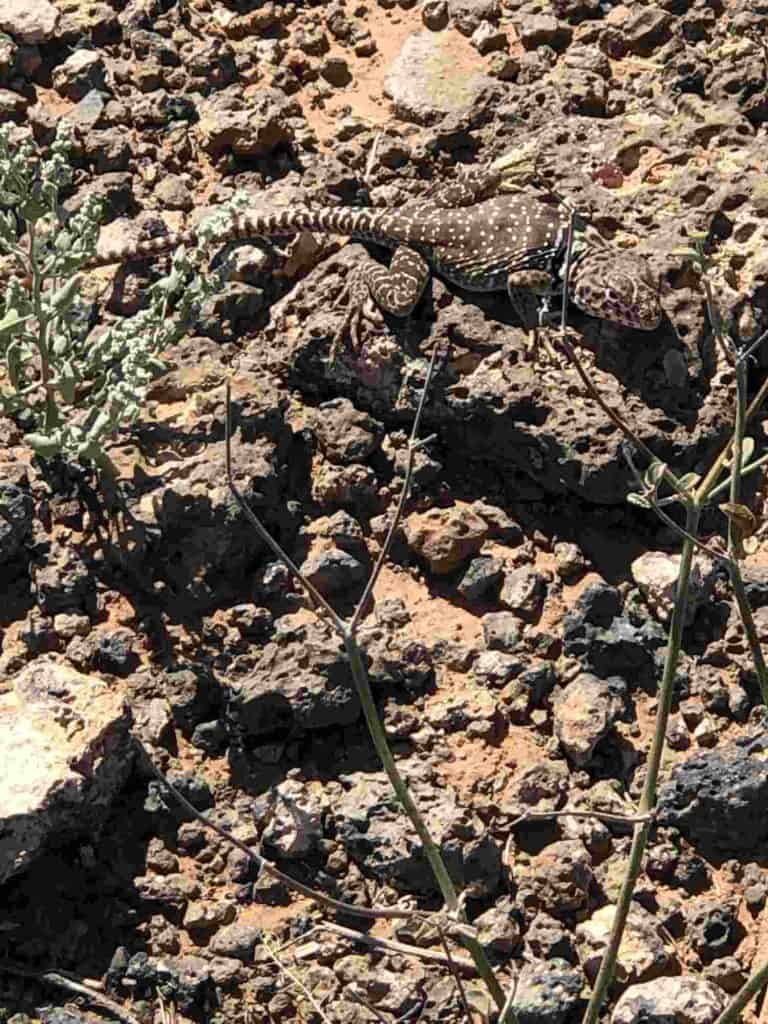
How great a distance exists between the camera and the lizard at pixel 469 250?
18.4 feet

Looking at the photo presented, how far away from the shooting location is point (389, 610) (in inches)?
202

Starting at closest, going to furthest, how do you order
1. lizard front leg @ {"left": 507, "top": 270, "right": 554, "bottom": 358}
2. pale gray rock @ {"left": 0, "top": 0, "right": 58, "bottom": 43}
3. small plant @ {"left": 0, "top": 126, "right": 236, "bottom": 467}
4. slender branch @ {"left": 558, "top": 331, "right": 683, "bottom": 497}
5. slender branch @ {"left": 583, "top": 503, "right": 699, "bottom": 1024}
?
slender branch @ {"left": 558, "top": 331, "right": 683, "bottom": 497} → slender branch @ {"left": 583, "top": 503, "right": 699, "bottom": 1024} → small plant @ {"left": 0, "top": 126, "right": 236, "bottom": 467} → lizard front leg @ {"left": 507, "top": 270, "right": 554, "bottom": 358} → pale gray rock @ {"left": 0, "top": 0, "right": 58, "bottom": 43}

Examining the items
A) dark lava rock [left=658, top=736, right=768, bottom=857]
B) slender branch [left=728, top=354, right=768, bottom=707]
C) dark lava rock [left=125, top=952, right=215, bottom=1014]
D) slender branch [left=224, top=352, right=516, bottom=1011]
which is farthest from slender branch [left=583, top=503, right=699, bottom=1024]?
dark lava rock [left=125, top=952, right=215, bottom=1014]

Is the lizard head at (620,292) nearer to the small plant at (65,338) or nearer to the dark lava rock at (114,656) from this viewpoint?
the small plant at (65,338)

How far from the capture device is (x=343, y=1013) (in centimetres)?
418

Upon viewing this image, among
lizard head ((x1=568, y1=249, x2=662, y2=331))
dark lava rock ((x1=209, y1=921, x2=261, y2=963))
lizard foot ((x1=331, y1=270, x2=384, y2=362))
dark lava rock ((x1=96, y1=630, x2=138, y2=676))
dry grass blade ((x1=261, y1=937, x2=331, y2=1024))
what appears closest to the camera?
dry grass blade ((x1=261, y1=937, x2=331, y2=1024))

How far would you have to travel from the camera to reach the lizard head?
5418 mm

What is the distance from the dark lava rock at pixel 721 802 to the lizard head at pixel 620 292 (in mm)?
1640

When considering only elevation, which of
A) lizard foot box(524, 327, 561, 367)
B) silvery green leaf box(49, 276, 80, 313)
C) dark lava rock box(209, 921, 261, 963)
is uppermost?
silvery green leaf box(49, 276, 80, 313)

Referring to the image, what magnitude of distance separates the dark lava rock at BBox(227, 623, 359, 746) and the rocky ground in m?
0.01

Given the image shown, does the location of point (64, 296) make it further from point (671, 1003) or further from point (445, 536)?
point (671, 1003)

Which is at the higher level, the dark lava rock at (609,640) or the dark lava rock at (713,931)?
the dark lava rock at (609,640)

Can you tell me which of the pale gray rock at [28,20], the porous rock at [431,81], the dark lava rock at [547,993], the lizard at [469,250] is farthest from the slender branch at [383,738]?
the pale gray rock at [28,20]

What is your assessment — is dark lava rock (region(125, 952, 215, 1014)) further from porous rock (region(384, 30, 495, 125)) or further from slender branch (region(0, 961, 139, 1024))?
porous rock (region(384, 30, 495, 125))
